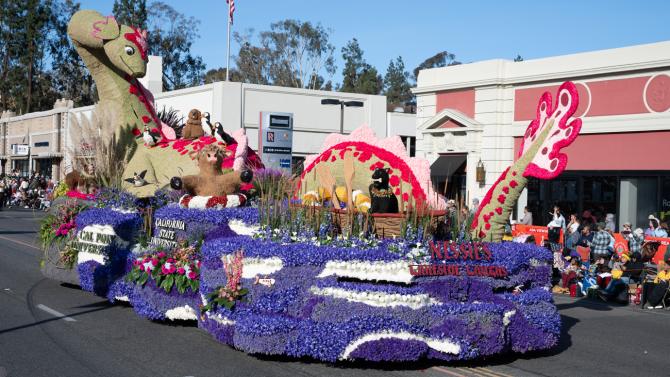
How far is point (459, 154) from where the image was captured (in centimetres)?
2714

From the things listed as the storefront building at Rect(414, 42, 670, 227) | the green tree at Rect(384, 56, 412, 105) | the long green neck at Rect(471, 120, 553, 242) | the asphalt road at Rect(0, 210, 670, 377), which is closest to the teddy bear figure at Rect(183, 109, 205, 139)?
the asphalt road at Rect(0, 210, 670, 377)

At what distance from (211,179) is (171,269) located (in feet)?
5.15

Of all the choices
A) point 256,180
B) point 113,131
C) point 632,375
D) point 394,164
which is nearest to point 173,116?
point 113,131

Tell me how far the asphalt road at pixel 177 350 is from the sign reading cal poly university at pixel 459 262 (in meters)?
1.00

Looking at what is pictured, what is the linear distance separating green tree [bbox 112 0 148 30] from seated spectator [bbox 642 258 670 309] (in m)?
48.9

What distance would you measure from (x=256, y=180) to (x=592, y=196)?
594 inches

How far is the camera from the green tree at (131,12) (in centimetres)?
5677

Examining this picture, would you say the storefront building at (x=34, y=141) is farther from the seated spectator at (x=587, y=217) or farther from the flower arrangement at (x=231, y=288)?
the flower arrangement at (x=231, y=288)

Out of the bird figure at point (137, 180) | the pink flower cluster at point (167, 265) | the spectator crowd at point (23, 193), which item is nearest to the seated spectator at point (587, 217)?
the bird figure at point (137, 180)

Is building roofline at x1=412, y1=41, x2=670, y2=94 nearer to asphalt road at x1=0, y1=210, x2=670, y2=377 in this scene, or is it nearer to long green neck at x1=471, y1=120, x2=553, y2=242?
asphalt road at x1=0, y1=210, x2=670, y2=377

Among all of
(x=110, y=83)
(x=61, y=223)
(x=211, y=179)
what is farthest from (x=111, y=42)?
(x=211, y=179)

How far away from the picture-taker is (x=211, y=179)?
35.7 feet

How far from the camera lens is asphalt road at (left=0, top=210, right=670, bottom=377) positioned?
7.82m

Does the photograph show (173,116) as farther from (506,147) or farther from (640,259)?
(506,147)
